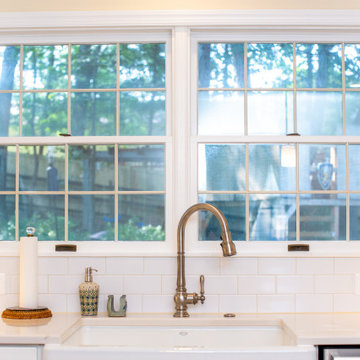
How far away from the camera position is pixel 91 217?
341 cm

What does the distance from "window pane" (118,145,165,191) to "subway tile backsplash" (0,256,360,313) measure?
41 centimetres

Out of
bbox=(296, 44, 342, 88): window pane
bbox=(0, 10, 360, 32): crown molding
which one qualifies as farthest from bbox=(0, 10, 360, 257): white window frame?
bbox=(296, 44, 342, 88): window pane

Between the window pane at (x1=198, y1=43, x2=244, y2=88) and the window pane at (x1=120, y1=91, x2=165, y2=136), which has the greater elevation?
the window pane at (x1=198, y1=43, x2=244, y2=88)

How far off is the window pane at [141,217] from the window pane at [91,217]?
0.07 metres

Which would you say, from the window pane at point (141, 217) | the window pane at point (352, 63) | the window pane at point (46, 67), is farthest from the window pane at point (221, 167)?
the window pane at point (46, 67)

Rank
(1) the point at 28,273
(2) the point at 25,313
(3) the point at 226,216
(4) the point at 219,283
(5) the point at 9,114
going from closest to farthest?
(2) the point at 25,313 < (1) the point at 28,273 < (4) the point at 219,283 < (3) the point at 226,216 < (5) the point at 9,114

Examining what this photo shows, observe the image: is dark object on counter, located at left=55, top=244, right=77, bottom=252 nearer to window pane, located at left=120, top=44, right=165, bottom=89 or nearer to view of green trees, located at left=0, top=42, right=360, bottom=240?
view of green trees, located at left=0, top=42, right=360, bottom=240

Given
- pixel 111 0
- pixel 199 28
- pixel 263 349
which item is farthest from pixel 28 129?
pixel 263 349

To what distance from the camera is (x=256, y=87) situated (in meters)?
3.42

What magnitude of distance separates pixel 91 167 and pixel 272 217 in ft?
3.45

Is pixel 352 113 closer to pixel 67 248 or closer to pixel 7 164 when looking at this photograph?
pixel 67 248

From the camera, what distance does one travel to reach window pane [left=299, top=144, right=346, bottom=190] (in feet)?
11.1

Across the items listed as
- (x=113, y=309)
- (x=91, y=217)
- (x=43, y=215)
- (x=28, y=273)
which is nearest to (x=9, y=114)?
(x=43, y=215)

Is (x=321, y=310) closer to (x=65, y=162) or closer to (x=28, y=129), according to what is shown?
(x=65, y=162)
